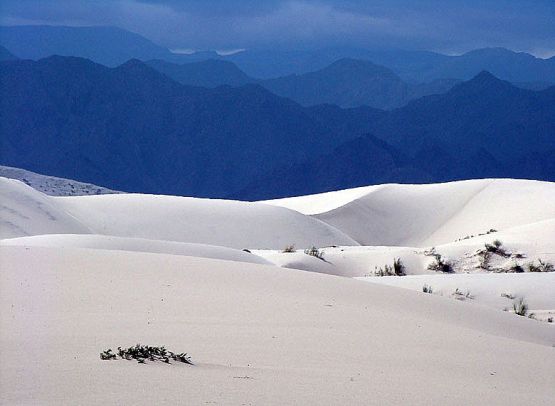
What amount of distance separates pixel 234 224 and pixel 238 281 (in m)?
24.9

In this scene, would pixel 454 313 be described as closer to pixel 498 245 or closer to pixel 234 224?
pixel 498 245

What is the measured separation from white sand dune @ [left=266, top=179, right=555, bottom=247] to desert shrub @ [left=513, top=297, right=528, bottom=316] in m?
23.5

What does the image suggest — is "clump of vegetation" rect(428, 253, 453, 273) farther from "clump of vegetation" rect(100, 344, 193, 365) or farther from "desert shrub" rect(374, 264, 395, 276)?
"clump of vegetation" rect(100, 344, 193, 365)

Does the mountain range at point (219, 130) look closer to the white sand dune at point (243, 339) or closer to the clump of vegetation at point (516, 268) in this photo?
the clump of vegetation at point (516, 268)

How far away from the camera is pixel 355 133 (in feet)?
461

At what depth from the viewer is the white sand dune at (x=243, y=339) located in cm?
494

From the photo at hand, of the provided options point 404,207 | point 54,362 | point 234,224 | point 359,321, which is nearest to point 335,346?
point 359,321

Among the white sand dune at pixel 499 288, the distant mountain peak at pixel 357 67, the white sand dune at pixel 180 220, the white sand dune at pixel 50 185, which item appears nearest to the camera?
the white sand dune at pixel 499 288

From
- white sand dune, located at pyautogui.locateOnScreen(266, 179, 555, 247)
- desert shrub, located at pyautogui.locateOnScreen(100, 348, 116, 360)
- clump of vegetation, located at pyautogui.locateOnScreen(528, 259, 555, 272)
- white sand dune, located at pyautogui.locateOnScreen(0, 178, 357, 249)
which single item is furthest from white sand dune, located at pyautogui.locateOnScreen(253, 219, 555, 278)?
white sand dune, located at pyautogui.locateOnScreen(266, 179, 555, 247)

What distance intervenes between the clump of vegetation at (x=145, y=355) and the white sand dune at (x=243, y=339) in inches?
5.3

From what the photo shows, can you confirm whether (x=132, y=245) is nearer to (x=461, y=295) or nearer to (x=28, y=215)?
(x=461, y=295)

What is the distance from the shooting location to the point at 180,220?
35.2 metres

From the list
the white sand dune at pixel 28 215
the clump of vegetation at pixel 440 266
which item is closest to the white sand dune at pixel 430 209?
the white sand dune at pixel 28 215

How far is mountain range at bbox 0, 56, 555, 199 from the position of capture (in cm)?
12450
